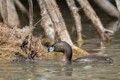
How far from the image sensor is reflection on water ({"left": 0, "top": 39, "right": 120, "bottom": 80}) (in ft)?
39.9

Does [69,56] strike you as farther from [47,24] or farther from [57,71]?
[47,24]

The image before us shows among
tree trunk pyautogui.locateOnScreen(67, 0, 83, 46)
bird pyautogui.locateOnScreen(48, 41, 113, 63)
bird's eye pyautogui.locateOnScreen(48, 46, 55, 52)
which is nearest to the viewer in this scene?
bird pyautogui.locateOnScreen(48, 41, 113, 63)

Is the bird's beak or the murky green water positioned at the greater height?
the bird's beak

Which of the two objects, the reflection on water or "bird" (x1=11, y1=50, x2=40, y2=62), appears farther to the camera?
"bird" (x1=11, y1=50, x2=40, y2=62)

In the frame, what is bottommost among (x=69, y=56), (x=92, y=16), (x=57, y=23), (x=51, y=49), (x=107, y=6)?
(x=69, y=56)

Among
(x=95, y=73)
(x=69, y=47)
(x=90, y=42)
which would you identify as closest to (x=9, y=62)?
(x=69, y=47)

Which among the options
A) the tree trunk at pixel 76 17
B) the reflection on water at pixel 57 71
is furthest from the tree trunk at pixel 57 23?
the reflection on water at pixel 57 71

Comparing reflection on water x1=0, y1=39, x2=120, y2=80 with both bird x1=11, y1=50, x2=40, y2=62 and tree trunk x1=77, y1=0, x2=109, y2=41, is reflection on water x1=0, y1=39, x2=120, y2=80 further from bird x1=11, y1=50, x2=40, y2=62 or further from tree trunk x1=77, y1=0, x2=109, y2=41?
tree trunk x1=77, y1=0, x2=109, y2=41

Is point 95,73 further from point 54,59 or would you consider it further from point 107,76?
point 54,59

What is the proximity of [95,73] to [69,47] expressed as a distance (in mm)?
2283

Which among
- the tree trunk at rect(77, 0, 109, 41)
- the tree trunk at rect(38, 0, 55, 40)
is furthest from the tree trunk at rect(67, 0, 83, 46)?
the tree trunk at rect(38, 0, 55, 40)

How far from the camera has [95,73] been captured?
497 inches

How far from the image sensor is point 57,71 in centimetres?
1298

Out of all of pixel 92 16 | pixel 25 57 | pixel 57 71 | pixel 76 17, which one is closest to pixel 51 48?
pixel 25 57
